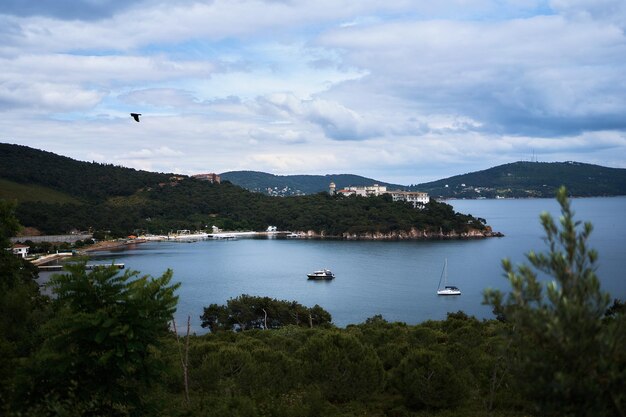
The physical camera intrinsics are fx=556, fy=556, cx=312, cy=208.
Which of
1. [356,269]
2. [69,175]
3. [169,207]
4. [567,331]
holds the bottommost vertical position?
[356,269]

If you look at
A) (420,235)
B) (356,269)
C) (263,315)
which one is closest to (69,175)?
(420,235)

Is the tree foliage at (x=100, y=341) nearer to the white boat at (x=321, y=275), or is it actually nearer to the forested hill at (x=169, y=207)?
the white boat at (x=321, y=275)

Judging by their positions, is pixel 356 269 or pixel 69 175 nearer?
pixel 356 269

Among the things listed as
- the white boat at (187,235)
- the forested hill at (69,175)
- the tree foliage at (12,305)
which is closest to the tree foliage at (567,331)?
the tree foliage at (12,305)

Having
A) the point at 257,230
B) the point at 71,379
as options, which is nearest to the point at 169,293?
the point at 71,379

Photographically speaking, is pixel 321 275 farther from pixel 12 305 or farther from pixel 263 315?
pixel 12 305

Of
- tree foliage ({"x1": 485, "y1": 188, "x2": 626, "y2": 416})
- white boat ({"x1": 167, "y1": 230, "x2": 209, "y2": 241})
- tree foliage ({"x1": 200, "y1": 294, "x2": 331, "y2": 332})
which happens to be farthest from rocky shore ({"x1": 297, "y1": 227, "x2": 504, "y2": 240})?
tree foliage ({"x1": 485, "y1": 188, "x2": 626, "y2": 416})
